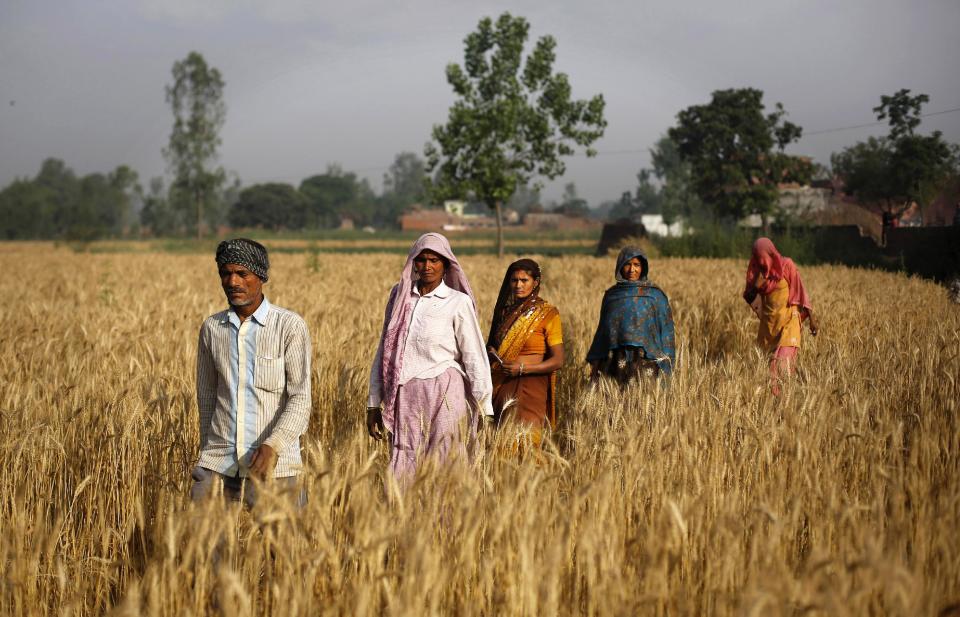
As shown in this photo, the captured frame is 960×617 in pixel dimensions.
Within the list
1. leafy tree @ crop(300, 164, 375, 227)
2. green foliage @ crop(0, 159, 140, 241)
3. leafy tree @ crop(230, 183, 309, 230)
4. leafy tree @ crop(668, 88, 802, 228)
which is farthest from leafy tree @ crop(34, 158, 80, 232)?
leafy tree @ crop(668, 88, 802, 228)

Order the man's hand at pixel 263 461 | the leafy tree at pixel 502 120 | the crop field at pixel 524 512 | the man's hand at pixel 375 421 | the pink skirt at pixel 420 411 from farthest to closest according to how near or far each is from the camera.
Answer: the leafy tree at pixel 502 120
the man's hand at pixel 375 421
the pink skirt at pixel 420 411
the man's hand at pixel 263 461
the crop field at pixel 524 512

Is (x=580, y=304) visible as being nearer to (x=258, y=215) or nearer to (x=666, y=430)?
(x=666, y=430)

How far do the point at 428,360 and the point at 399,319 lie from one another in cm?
23

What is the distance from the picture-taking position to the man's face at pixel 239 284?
2846mm

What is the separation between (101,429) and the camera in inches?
152

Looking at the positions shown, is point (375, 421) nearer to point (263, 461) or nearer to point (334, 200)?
point (263, 461)

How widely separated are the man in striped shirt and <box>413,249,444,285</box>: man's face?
2.74 feet

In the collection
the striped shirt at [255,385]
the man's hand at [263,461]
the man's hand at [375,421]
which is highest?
the striped shirt at [255,385]

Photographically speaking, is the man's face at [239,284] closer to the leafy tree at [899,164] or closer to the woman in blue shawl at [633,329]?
the woman in blue shawl at [633,329]

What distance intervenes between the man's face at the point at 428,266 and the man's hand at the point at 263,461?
1.20 meters

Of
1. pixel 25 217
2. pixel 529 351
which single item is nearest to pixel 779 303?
pixel 529 351

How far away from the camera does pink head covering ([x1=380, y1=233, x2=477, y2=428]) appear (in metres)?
3.62

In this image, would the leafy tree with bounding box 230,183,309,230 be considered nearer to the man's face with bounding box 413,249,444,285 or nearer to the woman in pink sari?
the woman in pink sari

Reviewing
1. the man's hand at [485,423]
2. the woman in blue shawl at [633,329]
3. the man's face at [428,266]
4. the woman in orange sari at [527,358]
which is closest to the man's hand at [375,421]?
the man's hand at [485,423]
